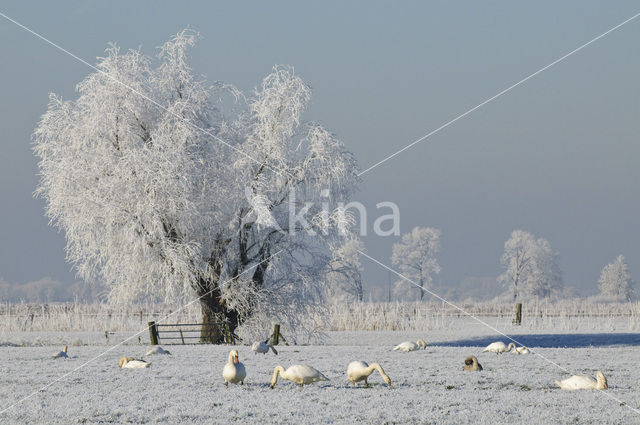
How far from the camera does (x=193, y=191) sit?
2523cm

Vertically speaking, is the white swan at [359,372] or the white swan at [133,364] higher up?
the white swan at [359,372]

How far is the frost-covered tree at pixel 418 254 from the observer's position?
274 feet

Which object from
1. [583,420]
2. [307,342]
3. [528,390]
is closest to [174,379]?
[528,390]

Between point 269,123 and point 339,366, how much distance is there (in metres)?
12.1

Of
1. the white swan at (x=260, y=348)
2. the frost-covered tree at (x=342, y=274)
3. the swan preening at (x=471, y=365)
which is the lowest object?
the white swan at (x=260, y=348)

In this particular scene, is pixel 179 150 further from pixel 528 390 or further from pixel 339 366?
pixel 528 390

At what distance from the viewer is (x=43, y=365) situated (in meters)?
16.4

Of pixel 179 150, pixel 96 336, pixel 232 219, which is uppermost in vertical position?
pixel 179 150

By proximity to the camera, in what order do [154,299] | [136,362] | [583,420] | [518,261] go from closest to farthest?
[583,420] → [136,362] → [154,299] → [518,261]

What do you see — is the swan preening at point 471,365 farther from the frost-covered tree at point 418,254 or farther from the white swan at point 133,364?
the frost-covered tree at point 418,254

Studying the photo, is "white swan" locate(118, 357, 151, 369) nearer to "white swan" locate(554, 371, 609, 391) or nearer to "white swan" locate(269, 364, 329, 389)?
"white swan" locate(269, 364, 329, 389)

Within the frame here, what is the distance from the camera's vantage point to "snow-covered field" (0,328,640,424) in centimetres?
967

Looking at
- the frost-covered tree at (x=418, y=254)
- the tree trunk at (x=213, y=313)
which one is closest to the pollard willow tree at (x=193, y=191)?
the tree trunk at (x=213, y=313)

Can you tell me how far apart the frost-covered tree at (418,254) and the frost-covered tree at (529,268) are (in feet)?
28.0
